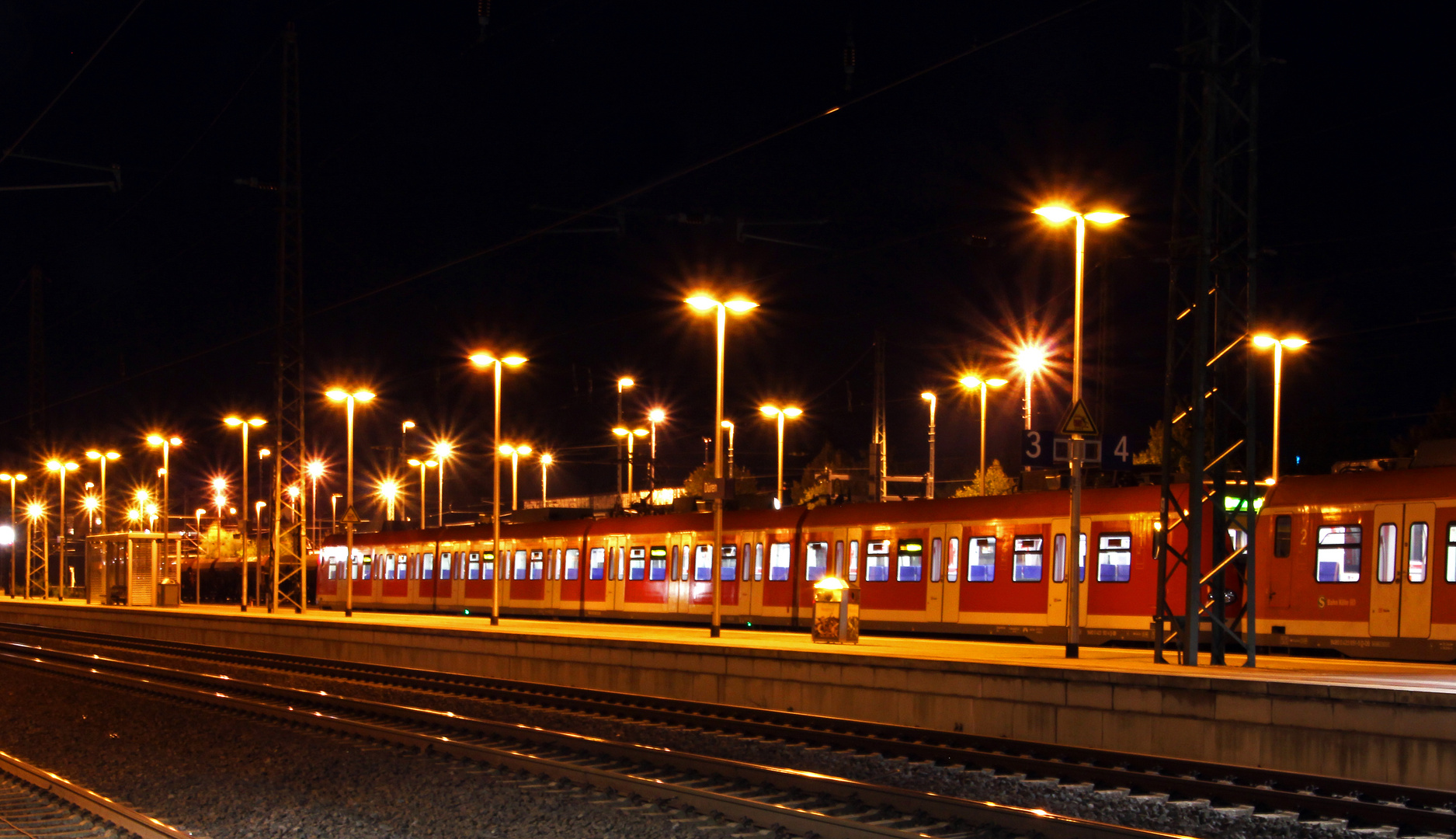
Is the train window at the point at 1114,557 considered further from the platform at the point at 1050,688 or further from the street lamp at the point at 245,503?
the street lamp at the point at 245,503

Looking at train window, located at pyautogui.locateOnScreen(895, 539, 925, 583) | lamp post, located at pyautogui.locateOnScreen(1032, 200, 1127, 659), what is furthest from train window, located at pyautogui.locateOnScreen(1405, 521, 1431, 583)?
train window, located at pyautogui.locateOnScreen(895, 539, 925, 583)

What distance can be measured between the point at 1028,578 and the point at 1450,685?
1093cm

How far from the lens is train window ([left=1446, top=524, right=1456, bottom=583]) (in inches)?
786

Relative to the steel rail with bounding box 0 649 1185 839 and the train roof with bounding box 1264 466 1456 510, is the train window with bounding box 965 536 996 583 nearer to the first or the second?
the train roof with bounding box 1264 466 1456 510

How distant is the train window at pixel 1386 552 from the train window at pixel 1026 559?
20.4ft

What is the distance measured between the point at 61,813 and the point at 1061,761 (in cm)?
914

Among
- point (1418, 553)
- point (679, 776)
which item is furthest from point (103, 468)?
point (1418, 553)

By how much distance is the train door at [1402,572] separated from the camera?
20.4 meters

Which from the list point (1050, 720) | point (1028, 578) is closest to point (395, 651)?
point (1028, 578)

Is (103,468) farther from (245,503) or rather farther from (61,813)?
(61,813)

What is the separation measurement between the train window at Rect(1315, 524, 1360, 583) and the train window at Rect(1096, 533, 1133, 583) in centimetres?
332

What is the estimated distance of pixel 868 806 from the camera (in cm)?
1171

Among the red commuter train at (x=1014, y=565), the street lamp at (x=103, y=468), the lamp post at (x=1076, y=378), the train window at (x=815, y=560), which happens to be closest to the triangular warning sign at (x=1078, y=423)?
the lamp post at (x=1076, y=378)

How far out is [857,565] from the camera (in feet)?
101
